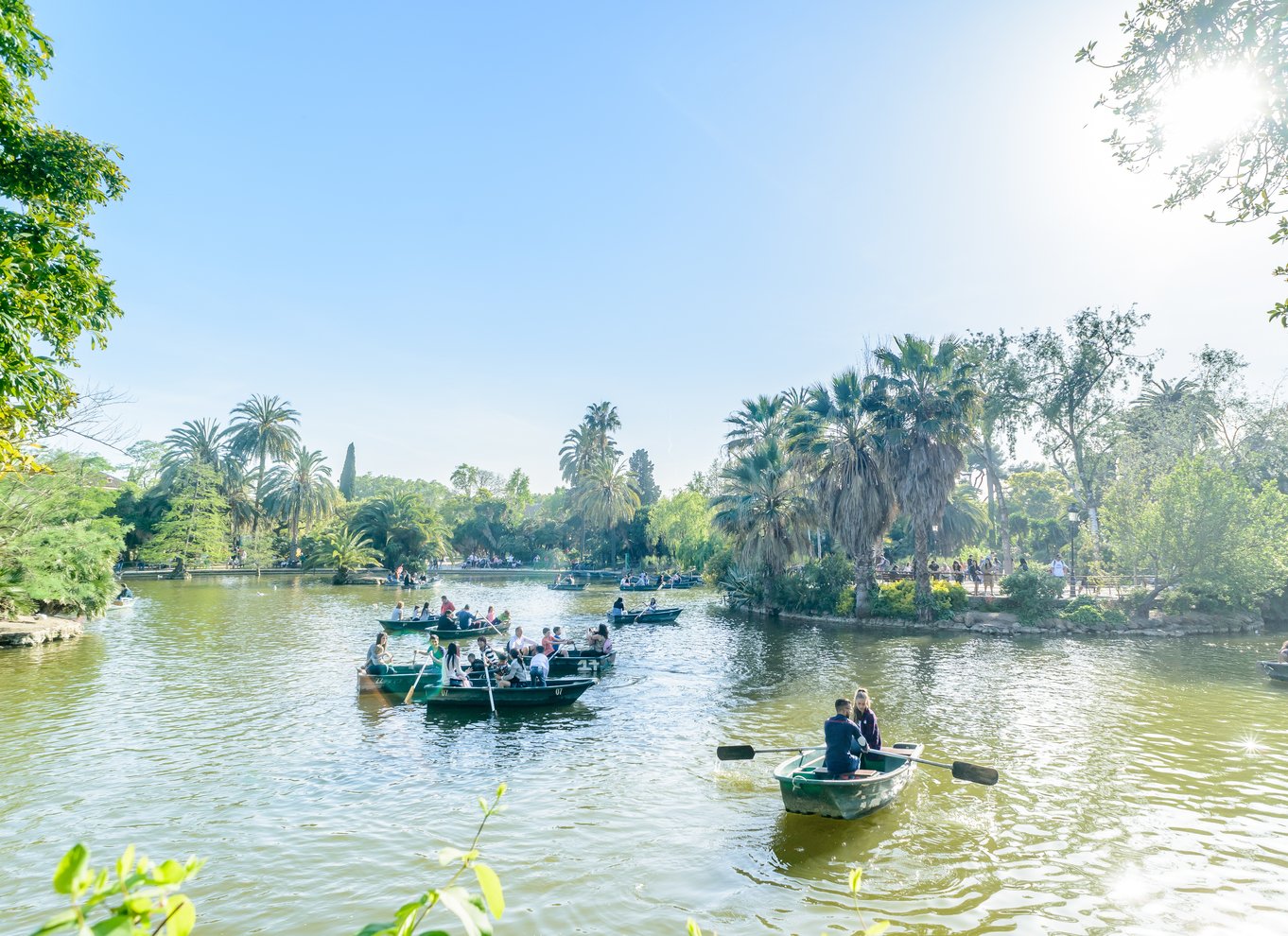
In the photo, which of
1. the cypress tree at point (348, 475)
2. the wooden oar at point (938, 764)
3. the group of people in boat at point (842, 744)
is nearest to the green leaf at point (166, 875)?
the group of people in boat at point (842, 744)

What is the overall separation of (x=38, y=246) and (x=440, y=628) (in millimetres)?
24367

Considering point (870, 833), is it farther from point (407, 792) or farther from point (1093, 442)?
point (1093, 442)

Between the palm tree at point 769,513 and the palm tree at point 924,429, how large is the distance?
583 centimetres

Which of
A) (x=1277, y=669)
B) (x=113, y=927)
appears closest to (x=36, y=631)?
(x=113, y=927)

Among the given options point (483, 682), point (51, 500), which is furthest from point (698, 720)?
point (51, 500)

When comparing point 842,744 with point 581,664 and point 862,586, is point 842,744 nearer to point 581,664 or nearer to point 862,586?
point 581,664

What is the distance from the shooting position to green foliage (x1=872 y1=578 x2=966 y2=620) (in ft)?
118

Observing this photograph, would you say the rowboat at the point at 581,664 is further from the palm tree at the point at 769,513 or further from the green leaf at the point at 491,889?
the green leaf at the point at 491,889

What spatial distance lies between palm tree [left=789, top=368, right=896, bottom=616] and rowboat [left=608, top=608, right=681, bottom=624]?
9693 millimetres

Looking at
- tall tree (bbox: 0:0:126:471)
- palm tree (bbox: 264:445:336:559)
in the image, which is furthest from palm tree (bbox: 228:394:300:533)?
tall tree (bbox: 0:0:126:471)

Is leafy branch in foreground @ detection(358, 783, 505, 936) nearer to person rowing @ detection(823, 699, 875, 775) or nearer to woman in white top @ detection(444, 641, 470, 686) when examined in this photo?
person rowing @ detection(823, 699, 875, 775)

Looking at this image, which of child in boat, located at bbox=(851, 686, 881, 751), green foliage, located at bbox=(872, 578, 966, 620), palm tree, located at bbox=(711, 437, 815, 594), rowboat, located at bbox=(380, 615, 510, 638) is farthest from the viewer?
palm tree, located at bbox=(711, 437, 815, 594)

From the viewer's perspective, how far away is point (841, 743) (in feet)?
38.2

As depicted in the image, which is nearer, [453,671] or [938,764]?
[938,764]
